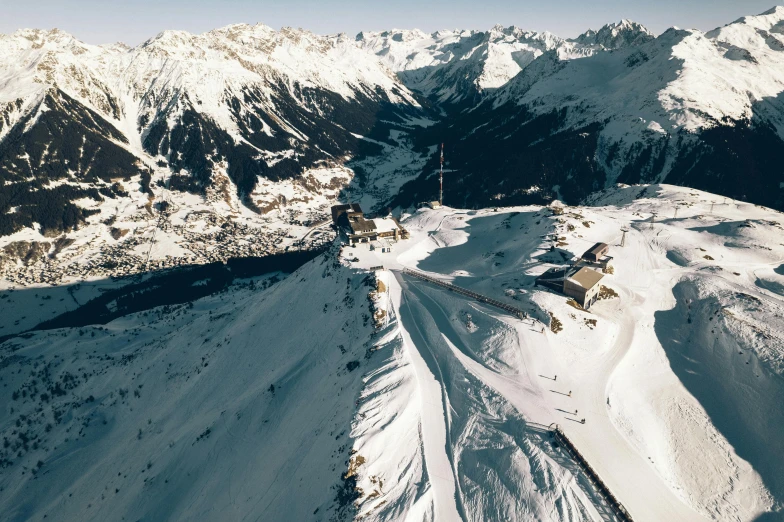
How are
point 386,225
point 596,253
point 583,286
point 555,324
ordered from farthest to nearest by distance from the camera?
point 386,225, point 596,253, point 583,286, point 555,324

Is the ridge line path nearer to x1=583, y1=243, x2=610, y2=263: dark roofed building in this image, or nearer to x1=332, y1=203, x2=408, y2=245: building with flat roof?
x1=583, y1=243, x2=610, y2=263: dark roofed building

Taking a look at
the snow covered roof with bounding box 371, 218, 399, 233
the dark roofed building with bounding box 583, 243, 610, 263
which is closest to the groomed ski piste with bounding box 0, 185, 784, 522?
the dark roofed building with bounding box 583, 243, 610, 263

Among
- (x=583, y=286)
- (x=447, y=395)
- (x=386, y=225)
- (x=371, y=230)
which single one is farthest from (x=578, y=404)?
(x=386, y=225)

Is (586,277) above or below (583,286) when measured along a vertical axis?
above

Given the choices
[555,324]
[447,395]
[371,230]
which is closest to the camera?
[447,395]

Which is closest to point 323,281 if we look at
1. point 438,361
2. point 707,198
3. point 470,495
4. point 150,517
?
point 438,361

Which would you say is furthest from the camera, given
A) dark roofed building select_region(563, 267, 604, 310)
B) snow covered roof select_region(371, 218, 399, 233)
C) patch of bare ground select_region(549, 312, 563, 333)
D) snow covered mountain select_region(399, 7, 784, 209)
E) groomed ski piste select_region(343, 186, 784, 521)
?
snow covered mountain select_region(399, 7, 784, 209)

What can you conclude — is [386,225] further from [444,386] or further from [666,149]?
[666,149]

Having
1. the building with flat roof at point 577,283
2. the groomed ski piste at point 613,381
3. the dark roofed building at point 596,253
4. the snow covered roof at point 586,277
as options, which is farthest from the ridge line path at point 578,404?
the dark roofed building at point 596,253

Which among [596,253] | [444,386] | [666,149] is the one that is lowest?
[444,386]
